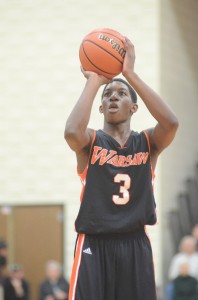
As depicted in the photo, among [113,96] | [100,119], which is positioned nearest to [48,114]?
[100,119]

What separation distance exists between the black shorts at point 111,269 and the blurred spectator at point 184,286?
5.34 metres

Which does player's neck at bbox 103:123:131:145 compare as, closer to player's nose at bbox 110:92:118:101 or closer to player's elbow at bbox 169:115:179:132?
player's nose at bbox 110:92:118:101

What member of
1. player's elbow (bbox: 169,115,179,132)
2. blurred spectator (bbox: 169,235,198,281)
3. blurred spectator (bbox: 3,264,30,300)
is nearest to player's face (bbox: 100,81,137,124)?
player's elbow (bbox: 169,115,179,132)

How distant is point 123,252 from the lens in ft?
15.7

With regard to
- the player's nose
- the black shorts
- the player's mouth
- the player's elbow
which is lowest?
the black shorts

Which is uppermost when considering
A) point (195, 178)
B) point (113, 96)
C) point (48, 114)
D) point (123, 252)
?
point (48, 114)

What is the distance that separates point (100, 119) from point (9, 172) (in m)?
1.82

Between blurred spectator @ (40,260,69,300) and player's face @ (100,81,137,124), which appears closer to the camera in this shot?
player's face @ (100,81,137,124)

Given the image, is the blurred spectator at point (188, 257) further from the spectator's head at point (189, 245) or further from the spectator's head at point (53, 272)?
the spectator's head at point (53, 272)

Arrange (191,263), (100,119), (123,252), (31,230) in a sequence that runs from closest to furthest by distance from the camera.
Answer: (123,252) → (191,263) → (100,119) → (31,230)

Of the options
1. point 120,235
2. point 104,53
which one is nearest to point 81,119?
point 104,53

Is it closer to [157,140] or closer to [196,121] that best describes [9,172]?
[196,121]

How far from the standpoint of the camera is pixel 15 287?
11.0 meters

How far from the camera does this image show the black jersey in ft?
15.6
